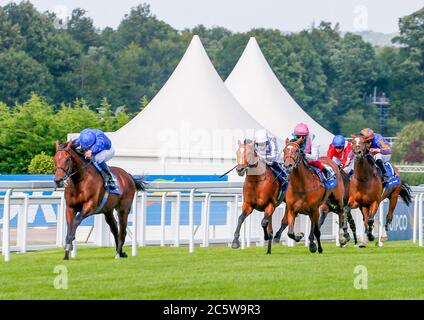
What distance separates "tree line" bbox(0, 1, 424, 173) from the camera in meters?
84.4

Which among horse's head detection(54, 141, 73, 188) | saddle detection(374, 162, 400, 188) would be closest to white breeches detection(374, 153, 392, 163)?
saddle detection(374, 162, 400, 188)

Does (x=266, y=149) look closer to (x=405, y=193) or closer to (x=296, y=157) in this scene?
(x=296, y=157)

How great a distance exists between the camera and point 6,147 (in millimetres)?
39094

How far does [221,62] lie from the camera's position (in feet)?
351

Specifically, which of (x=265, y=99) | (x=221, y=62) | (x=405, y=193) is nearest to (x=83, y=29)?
(x=221, y=62)

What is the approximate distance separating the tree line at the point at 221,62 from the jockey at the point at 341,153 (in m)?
60.3

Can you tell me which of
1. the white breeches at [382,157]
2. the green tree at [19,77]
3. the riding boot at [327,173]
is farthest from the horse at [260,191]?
the green tree at [19,77]

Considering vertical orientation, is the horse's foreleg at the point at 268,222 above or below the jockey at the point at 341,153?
below

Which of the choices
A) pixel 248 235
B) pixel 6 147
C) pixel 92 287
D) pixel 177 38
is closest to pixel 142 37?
pixel 177 38

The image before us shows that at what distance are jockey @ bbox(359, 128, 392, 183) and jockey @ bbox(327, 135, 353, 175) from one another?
0.33 metres

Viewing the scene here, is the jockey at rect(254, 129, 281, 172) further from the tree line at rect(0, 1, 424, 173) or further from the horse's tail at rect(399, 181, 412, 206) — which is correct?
the tree line at rect(0, 1, 424, 173)

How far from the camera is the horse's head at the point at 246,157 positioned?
1592 cm

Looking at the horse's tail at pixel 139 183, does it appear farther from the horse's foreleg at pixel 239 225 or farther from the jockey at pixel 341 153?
the jockey at pixel 341 153
